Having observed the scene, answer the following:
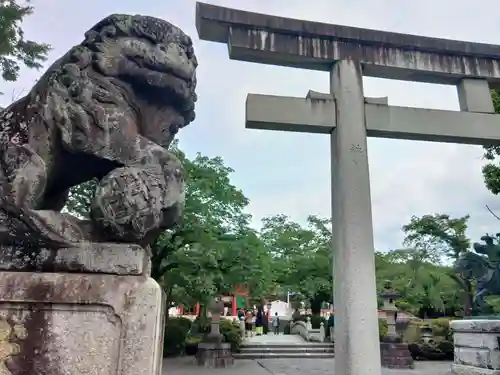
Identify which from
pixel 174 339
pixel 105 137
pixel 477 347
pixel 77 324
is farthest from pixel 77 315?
Result: pixel 174 339

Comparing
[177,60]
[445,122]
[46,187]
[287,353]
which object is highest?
[445,122]

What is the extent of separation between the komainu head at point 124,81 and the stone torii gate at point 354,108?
9.59 ft

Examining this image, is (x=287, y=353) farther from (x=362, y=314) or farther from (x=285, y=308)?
(x=285, y=308)

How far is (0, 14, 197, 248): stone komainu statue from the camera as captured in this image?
1.71 meters

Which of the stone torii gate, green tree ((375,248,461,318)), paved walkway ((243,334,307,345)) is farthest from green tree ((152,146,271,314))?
green tree ((375,248,461,318))

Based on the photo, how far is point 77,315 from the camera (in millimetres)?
1632

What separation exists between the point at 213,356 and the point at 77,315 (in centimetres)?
1315

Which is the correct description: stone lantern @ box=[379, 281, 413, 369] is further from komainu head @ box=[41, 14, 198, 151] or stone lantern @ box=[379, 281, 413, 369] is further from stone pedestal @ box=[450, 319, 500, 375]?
komainu head @ box=[41, 14, 198, 151]

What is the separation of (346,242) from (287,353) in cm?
1384

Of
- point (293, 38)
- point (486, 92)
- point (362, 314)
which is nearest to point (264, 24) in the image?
point (293, 38)

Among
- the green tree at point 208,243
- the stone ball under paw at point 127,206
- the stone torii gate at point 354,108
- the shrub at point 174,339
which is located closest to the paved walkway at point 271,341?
the shrub at point 174,339

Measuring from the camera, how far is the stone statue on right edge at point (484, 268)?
8695 millimetres

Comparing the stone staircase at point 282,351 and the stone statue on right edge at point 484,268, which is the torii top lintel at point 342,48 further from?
the stone staircase at point 282,351

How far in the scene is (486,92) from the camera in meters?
5.75
